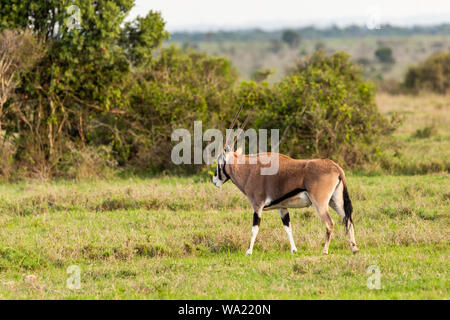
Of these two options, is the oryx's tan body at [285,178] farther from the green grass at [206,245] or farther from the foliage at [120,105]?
the foliage at [120,105]

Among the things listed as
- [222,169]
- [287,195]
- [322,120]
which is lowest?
[287,195]

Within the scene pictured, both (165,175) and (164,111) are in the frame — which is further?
(164,111)

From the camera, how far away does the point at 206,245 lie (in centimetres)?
1043

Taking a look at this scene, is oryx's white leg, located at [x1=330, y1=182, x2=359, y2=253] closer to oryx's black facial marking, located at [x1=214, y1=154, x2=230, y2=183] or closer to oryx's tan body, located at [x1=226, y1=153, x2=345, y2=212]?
oryx's tan body, located at [x1=226, y1=153, x2=345, y2=212]

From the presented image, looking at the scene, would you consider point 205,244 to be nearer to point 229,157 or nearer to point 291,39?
point 229,157

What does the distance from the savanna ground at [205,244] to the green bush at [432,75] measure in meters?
22.3

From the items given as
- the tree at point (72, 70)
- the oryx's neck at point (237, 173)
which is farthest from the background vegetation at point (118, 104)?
the oryx's neck at point (237, 173)

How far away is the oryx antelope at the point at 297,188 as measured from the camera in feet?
31.2

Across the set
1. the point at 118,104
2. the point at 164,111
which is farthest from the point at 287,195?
the point at 118,104

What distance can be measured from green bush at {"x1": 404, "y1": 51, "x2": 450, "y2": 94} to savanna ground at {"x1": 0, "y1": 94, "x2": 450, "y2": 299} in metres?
22.3

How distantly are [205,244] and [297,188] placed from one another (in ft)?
6.41

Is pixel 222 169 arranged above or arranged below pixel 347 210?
above

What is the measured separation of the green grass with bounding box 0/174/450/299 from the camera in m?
7.97

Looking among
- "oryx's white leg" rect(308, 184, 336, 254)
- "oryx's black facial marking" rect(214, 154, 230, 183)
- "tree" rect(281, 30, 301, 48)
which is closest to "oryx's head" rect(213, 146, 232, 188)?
"oryx's black facial marking" rect(214, 154, 230, 183)
